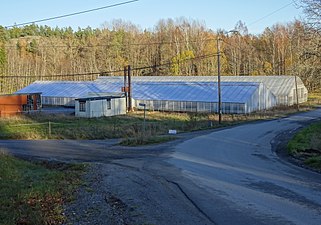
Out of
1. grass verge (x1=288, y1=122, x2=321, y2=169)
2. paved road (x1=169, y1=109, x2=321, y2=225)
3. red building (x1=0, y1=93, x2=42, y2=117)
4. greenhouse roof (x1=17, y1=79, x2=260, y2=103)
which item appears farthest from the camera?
greenhouse roof (x1=17, y1=79, x2=260, y2=103)

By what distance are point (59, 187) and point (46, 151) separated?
1267 centimetres

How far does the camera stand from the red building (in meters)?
54.6

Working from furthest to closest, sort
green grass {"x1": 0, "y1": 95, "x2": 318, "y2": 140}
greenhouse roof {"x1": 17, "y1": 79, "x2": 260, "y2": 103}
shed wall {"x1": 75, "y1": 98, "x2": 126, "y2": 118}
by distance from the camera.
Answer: greenhouse roof {"x1": 17, "y1": 79, "x2": 260, "y2": 103}, shed wall {"x1": 75, "y1": 98, "x2": 126, "y2": 118}, green grass {"x1": 0, "y1": 95, "x2": 318, "y2": 140}

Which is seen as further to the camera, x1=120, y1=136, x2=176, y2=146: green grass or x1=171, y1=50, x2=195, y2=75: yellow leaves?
x1=171, y1=50, x2=195, y2=75: yellow leaves

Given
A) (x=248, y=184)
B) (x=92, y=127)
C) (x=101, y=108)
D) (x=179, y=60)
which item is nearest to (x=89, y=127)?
(x=92, y=127)

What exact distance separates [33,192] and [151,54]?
94.2 meters

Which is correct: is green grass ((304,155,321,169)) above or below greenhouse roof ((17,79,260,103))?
below

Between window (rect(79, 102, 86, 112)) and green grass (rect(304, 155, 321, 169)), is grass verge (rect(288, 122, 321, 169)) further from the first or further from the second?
window (rect(79, 102, 86, 112))

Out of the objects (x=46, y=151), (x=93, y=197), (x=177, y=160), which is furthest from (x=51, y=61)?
(x=93, y=197)

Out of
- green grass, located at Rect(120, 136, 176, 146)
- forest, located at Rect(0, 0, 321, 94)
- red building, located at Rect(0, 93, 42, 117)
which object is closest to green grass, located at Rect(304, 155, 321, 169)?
Result: green grass, located at Rect(120, 136, 176, 146)

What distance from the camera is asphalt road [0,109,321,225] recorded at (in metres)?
10.3

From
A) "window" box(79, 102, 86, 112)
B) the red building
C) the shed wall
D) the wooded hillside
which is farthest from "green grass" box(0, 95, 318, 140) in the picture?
the wooded hillside

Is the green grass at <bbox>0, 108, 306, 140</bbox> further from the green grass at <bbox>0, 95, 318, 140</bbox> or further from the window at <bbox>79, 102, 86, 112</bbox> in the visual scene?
the window at <bbox>79, 102, 86, 112</bbox>

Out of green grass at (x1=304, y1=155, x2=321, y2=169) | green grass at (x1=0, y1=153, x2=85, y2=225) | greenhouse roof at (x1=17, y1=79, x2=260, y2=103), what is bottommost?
green grass at (x1=304, y1=155, x2=321, y2=169)
